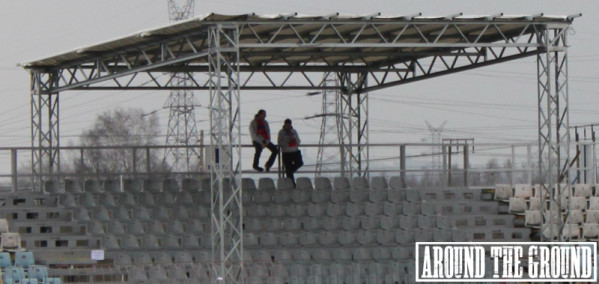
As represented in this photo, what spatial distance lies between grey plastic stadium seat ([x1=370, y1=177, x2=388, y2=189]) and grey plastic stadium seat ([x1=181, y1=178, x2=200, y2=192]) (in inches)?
158

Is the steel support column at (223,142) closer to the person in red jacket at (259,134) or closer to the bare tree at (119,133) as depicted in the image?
the person in red jacket at (259,134)

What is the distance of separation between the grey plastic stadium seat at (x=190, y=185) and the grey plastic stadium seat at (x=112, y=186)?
1.41 m

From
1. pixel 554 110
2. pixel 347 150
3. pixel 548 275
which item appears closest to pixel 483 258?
pixel 548 275

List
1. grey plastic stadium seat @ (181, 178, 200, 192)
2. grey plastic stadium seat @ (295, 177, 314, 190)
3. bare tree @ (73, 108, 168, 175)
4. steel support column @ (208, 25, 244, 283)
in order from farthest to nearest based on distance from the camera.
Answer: bare tree @ (73, 108, 168, 175) < grey plastic stadium seat @ (295, 177, 314, 190) < grey plastic stadium seat @ (181, 178, 200, 192) < steel support column @ (208, 25, 244, 283)

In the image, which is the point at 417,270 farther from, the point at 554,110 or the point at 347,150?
the point at 347,150

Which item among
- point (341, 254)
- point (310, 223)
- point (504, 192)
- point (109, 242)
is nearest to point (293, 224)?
point (310, 223)

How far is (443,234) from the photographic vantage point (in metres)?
26.2

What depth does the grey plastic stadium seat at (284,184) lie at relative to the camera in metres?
26.9

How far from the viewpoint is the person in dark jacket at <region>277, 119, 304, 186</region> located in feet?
88.1

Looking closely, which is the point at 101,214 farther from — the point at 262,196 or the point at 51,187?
the point at 262,196

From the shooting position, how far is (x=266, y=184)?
88.5 feet

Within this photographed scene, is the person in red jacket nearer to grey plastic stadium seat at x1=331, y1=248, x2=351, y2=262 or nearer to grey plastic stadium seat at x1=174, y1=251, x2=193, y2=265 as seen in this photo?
grey plastic stadium seat at x1=331, y1=248, x2=351, y2=262

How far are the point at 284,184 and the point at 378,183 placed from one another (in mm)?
2286

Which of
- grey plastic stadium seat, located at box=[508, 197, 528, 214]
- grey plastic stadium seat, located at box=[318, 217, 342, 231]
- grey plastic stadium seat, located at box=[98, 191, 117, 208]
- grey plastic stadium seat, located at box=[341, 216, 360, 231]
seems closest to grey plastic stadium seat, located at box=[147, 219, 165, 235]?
grey plastic stadium seat, located at box=[98, 191, 117, 208]
